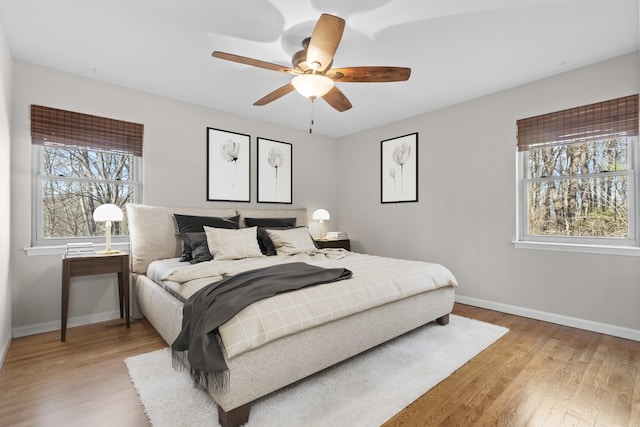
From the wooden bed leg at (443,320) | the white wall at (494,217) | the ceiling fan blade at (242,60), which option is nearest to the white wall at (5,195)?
the ceiling fan blade at (242,60)

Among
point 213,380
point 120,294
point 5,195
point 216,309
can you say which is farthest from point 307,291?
point 5,195

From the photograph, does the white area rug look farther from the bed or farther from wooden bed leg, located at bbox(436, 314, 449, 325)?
wooden bed leg, located at bbox(436, 314, 449, 325)

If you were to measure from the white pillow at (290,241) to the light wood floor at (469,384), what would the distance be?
1476mm

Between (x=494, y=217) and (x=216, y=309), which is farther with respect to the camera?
(x=494, y=217)

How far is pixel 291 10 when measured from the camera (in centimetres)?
211

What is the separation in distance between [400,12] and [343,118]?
2.32 metres

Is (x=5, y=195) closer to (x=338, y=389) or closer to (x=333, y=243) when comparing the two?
(x=338, y=389)

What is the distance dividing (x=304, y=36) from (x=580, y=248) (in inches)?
126

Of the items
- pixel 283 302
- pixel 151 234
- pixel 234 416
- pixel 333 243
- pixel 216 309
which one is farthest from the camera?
pixel 333 243

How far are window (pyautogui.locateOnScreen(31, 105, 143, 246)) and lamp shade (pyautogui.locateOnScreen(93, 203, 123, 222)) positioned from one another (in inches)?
18.4

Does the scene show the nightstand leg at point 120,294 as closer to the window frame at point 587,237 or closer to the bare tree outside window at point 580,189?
the window frame at point 587,237

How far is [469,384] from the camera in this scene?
2012 mm

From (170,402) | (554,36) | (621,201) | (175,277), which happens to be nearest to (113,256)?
(175,277)

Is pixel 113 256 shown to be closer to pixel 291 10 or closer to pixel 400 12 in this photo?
pixel 291 10
